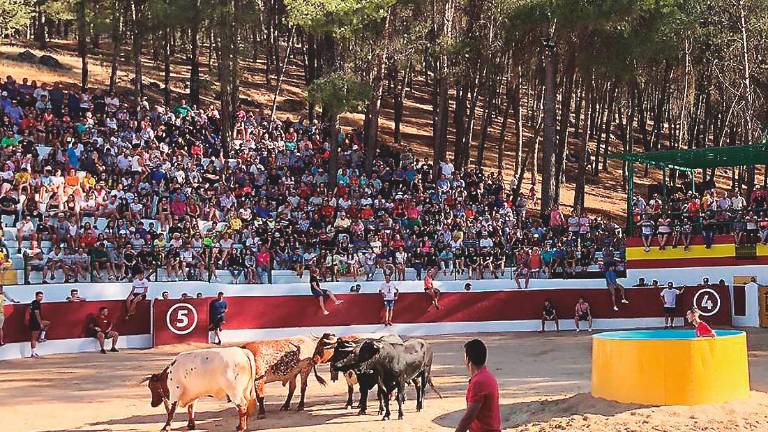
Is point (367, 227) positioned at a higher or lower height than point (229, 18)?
lower

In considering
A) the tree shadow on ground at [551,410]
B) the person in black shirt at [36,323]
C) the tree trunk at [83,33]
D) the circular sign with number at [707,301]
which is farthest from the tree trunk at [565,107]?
the tree shadow on ground at [551,410]

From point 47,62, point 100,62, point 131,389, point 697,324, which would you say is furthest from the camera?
point 100,62

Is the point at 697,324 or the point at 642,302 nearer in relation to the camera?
the point at 697,324

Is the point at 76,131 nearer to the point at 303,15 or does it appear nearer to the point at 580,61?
the point at 303,15

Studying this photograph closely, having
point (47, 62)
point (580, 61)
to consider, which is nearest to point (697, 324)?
point (580, 61)

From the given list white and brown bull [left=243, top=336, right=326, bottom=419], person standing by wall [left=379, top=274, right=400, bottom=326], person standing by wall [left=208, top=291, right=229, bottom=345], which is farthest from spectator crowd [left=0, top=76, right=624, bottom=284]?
white and brown bull [left=243, top=336, right=326, bottom=419]

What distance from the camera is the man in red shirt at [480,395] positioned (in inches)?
299

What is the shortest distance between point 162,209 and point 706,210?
14606mm

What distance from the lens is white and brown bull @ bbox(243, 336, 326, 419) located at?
14.5 m

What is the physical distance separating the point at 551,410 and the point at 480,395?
245 inches

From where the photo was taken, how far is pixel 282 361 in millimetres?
14820

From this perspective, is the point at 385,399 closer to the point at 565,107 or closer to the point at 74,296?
the point at 74,296

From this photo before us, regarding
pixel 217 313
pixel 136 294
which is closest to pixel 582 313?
pixel 217 313

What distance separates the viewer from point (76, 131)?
1164 inches
